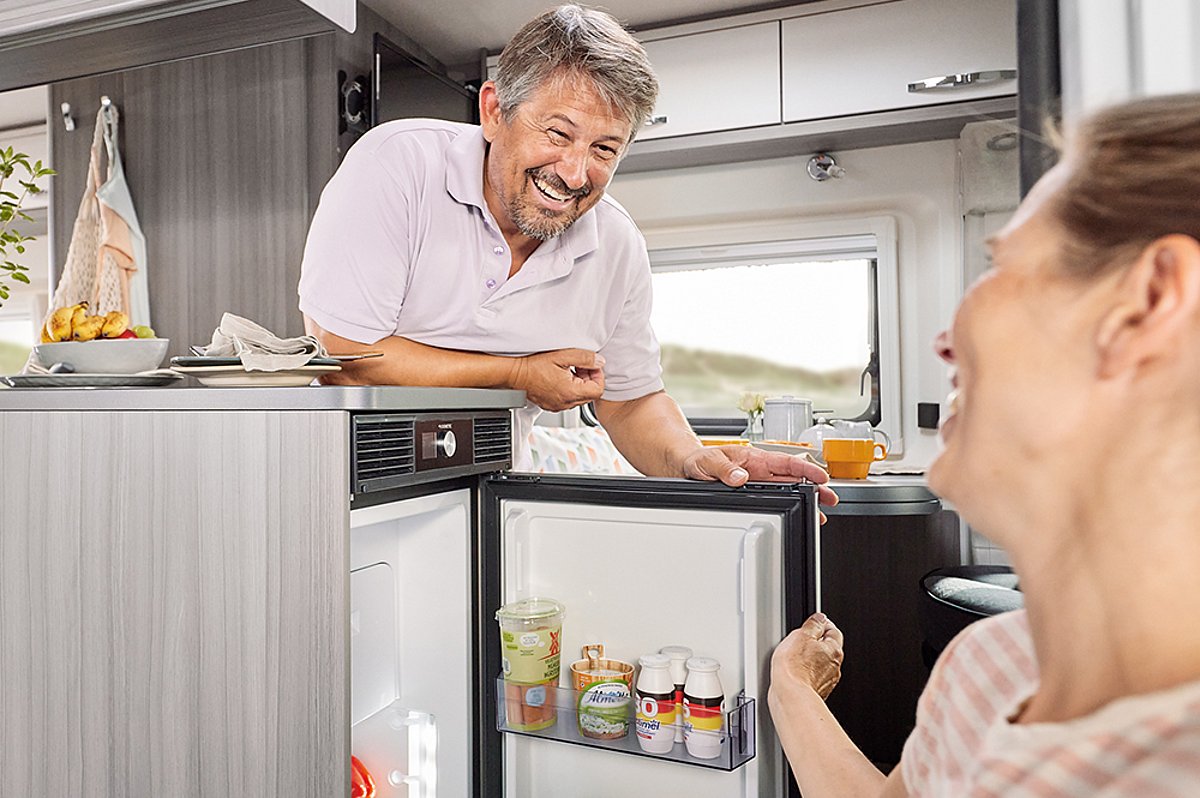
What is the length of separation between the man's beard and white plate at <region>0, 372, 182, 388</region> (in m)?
0.61

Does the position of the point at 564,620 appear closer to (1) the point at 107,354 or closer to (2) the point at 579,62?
(1) the point at 107,354

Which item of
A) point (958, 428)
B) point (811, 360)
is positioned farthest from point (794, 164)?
point (958, 428)

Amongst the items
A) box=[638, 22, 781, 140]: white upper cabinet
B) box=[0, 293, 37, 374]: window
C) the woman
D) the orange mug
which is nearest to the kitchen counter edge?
the woman

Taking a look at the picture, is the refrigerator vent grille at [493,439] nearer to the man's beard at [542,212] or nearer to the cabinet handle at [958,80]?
the man's beard at [542,212]

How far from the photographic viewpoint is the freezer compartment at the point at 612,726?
1197 millimetres

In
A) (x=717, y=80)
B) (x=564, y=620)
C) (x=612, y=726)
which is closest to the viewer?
(x=612, y=726)

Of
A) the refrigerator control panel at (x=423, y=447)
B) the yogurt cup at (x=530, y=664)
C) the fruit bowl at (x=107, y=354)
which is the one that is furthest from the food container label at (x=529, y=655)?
the fruit bowl at (x=107, y=354)

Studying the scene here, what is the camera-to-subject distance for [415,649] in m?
1.40

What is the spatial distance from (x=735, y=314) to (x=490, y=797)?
6.37ft

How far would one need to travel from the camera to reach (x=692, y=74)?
2629mm

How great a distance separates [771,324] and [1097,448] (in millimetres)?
2589

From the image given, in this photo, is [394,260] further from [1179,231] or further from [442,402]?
[1179,231]

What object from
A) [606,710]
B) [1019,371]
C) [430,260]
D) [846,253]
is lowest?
[606,710]

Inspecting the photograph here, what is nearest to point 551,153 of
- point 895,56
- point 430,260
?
point 430,260
